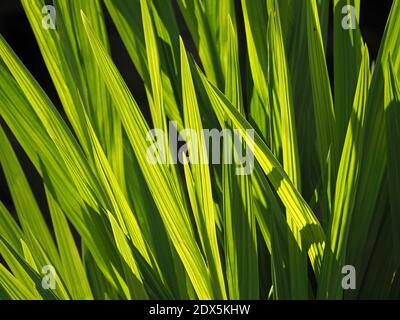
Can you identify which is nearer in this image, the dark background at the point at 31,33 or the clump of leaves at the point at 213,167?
the clump of leaves at the point at 213,167

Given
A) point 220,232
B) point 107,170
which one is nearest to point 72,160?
point 107,170

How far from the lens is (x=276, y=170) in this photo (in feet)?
1.43

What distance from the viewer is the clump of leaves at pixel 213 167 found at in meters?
0.46

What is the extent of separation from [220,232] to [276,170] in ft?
0.52

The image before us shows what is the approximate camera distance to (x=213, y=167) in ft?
1.95

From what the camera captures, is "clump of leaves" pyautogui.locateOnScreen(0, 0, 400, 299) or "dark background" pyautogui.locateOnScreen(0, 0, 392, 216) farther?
"dark background" pyautogui.locateOnScreen(0, 0, 392, 216)

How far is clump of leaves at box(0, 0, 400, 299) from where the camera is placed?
46cm

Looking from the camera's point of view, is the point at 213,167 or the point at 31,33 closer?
the point at 213,167

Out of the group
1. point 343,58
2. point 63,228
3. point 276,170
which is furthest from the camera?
point 63,228

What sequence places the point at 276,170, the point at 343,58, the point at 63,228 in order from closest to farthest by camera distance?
the point at 276,170 → the point at 343,58 → the point at 63,228

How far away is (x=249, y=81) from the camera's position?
0.64 meters

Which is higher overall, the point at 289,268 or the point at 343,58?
the point at 343,58
